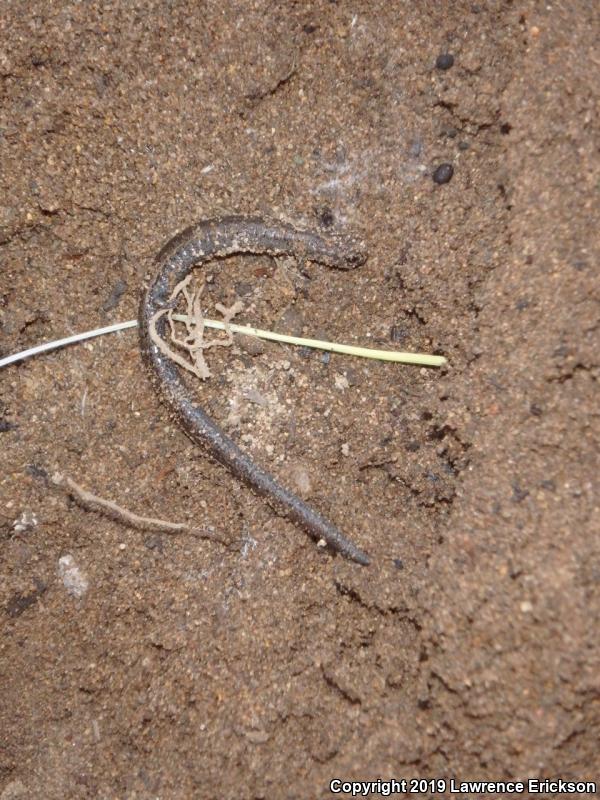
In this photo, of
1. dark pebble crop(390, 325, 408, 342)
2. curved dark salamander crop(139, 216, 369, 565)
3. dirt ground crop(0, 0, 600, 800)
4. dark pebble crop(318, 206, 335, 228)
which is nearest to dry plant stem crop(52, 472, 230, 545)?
dirt ground crop(0, 0, 600, 800)

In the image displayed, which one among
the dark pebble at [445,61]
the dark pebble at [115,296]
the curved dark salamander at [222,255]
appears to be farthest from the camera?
the dark pebble at [115,296]

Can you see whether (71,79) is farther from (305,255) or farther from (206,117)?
(305,255)

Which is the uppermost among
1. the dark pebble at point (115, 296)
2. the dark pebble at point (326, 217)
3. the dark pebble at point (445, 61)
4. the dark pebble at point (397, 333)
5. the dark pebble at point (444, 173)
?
the dark pebble at point (445, 61)

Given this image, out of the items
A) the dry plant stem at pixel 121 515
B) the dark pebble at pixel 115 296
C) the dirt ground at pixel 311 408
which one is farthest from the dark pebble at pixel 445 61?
the dry plant stem at pixel 121 515

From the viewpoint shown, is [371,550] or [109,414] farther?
[109,414]

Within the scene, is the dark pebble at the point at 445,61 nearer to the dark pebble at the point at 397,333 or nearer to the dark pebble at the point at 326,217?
the dark pebble at the point at 326,217

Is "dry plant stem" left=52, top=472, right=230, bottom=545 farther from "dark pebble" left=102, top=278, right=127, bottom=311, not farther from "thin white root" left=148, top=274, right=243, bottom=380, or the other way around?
"dark pebble" left=102, top=278, right=127, bottom=311

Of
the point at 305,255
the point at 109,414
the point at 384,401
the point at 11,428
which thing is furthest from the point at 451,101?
the point at 11,428
